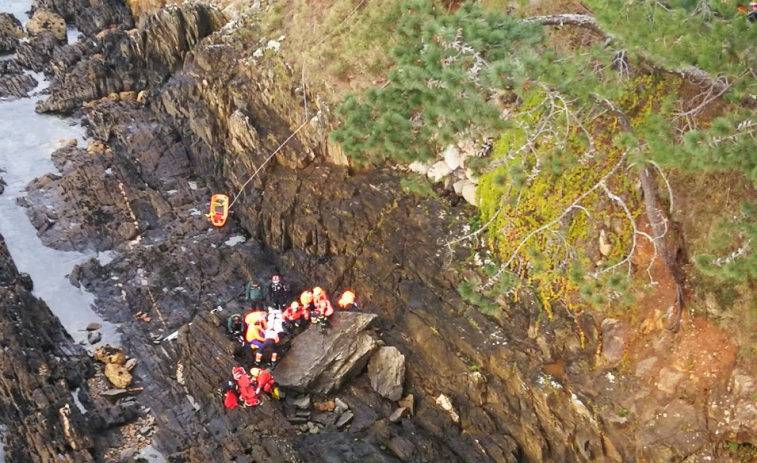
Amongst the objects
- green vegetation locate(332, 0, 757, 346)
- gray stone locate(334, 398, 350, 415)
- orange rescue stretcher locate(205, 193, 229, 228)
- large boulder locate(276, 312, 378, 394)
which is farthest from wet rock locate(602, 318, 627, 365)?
orange rescue stretcher locate(205, 193, 229, 228)

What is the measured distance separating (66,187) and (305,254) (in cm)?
880

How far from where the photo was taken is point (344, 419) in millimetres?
13930

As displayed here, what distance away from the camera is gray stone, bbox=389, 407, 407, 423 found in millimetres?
13758

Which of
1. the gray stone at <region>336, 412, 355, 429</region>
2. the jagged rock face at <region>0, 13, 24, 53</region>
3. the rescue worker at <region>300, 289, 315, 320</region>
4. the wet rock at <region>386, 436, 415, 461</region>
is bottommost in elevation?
the gray stone at <region>336, 412, 355, 429</region>

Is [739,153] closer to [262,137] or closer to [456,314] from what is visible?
[456,314]

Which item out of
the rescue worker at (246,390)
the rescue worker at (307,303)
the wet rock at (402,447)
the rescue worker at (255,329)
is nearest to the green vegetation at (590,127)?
the wet rock at (402,447)

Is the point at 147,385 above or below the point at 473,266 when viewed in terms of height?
below

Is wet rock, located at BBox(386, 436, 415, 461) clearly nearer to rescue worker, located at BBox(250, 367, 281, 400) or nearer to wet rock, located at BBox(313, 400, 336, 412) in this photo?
wet rock, located at BBox(313, 400, 336, 412)

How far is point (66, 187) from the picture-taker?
21.4 metres

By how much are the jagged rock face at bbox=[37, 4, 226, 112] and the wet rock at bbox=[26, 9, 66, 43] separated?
11.0 ft

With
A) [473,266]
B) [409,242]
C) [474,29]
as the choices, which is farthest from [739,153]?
[409,242]

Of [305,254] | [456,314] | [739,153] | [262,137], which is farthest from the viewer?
[262,137]

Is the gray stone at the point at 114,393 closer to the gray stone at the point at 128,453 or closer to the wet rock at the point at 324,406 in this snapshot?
the gray stone at the point at 128,453

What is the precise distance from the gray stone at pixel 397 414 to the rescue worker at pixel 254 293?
14.9 ft
